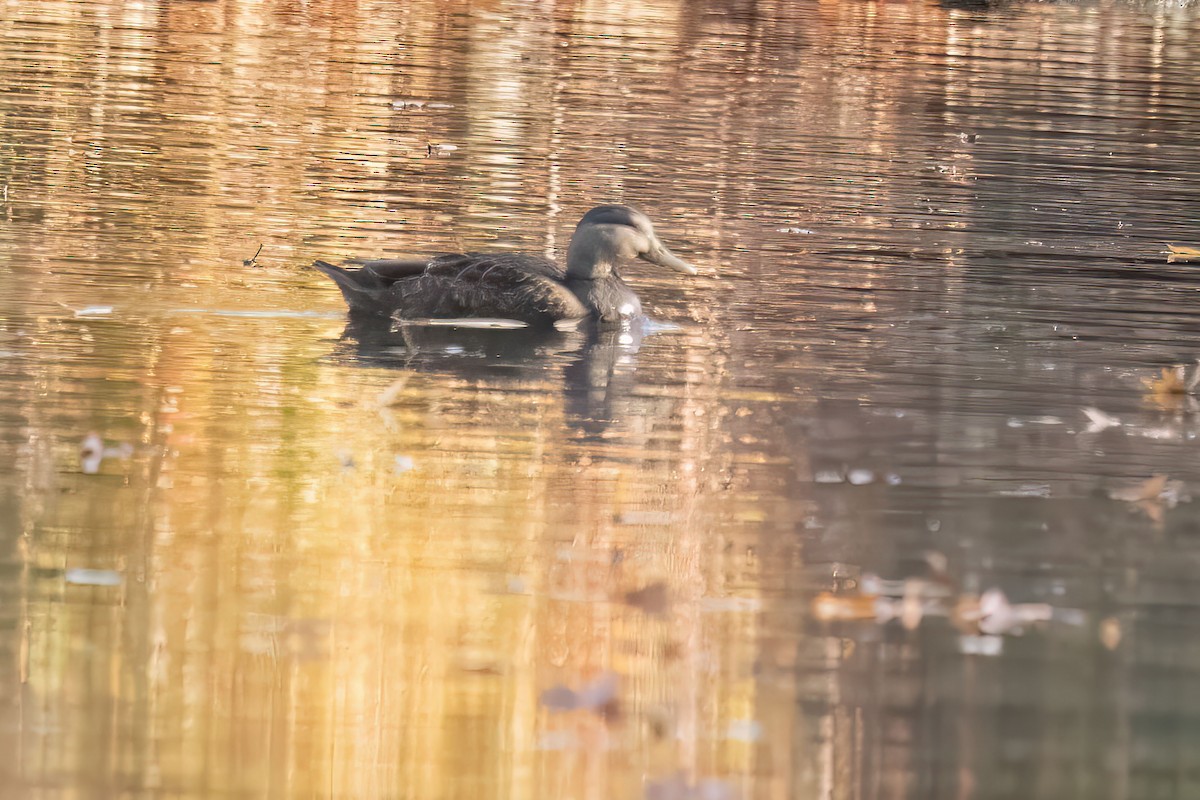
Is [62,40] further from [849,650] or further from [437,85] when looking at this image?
[849,650]

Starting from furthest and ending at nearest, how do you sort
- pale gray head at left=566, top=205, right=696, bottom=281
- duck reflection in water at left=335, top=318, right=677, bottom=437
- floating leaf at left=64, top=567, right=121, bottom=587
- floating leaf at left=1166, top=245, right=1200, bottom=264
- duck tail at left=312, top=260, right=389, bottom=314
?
floating leaf at left=1166, top=245, right=1200, bottom=264 < pale gray head at left=566, top=205, right=696, bottom=281 < duck tail at left=312, top=260, right=389, bottom=314 < duck reflection in water at left=335, top=318, right=677, bottom=437 < floating leaf at left=64, top=567, right=121, bottom=587

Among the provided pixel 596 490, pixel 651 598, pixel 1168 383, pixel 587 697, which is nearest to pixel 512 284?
pixel 1168 383

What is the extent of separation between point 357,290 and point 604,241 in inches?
64.6

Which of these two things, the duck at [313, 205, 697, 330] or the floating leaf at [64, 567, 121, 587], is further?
the duck at [313, 205, 697, 330]

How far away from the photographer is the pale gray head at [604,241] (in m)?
12.8

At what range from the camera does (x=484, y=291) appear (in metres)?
12.4

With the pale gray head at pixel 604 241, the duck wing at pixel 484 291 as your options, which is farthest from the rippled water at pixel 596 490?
the pale gray head at pixel 604 241

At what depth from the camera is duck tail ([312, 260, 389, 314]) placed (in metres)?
12.5

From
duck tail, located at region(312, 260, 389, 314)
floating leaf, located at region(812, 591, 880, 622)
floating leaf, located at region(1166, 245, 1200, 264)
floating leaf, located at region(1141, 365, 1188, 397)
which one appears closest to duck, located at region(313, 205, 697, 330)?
duck tail, located at region(312, 260, 389, 314)

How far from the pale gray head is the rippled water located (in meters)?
0.58

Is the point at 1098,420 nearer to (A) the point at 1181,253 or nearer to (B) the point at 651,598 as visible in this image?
(B) the point at 651,598

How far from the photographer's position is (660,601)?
6.95 metres

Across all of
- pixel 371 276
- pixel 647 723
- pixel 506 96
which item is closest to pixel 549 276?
pixel 371 276

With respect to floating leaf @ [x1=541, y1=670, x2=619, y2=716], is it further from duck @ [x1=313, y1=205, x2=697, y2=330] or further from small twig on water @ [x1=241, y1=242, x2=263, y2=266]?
small twig on water @ [x1=241, y1=242, x2=263, y2=266]
